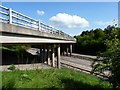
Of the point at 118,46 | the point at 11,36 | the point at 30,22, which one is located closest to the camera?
the point at 118,46

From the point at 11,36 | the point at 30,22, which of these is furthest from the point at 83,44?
the point at 11,36

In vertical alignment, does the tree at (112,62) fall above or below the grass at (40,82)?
above

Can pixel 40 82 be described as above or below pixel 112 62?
below

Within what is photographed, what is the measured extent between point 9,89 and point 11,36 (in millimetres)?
2798

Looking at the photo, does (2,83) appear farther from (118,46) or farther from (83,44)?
(83,44)

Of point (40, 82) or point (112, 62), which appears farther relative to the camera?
point (40, 82)

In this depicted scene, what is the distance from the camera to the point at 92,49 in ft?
148

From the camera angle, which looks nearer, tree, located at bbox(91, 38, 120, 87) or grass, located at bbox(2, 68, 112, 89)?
tree, located at bbox(91, 38, 120, 87)

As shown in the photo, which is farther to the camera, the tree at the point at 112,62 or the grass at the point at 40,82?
the grass at the point at 40,82

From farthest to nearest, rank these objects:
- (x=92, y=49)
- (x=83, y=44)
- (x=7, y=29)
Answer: (x=83, y=44) < (x=92, y=49) < (x=7, y=29)

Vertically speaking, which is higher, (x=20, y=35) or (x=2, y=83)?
(x=20, y=35)

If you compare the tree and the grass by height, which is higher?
the tree

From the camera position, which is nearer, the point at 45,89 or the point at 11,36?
the point at 45,89

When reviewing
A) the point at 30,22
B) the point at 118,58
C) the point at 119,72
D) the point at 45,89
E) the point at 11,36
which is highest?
the point at 30,22
